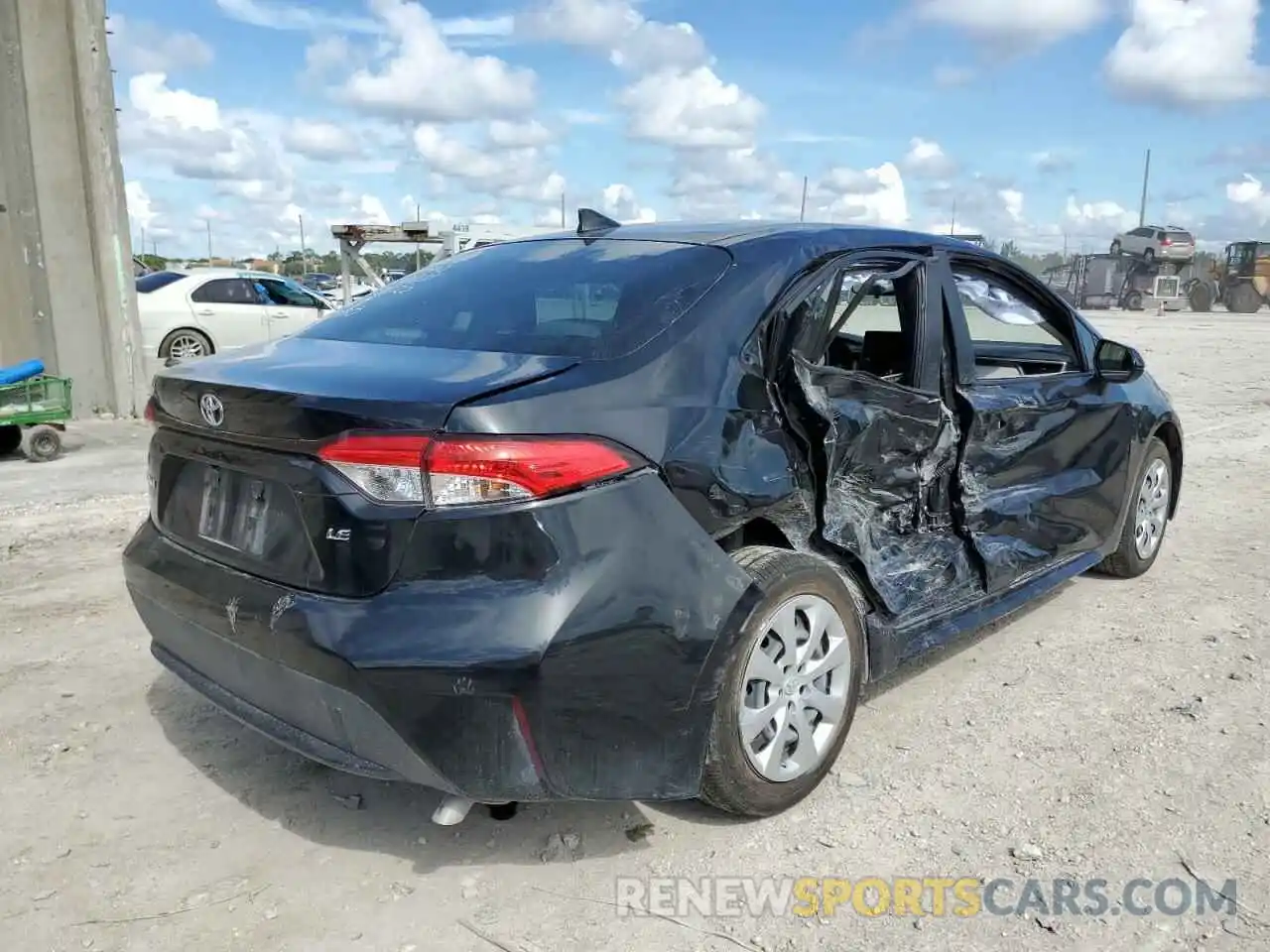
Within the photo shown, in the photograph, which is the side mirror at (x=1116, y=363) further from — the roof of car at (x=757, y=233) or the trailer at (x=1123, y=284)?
the trailer at (x=1123, y=284)

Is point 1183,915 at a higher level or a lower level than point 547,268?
lower

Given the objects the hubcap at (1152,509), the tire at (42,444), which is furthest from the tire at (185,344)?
the hubcap at (1152,509)

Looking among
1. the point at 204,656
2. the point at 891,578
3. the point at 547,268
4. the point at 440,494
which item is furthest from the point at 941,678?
the point at 204,656

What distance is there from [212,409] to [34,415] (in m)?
6.58

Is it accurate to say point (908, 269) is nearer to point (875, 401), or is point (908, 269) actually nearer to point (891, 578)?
point (875, 401)

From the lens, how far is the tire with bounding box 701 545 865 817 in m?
2.59

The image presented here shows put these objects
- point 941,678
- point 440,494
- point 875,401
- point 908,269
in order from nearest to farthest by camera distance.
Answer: point 440,494, point 875,401, point 908,269, point 941,678

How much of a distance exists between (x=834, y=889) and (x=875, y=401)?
1.44 metres

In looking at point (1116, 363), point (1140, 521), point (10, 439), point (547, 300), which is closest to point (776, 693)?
point (547, 300)

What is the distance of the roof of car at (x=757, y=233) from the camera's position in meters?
3.13

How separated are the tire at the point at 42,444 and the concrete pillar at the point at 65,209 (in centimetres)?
198

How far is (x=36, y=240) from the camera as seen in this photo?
9.62 m

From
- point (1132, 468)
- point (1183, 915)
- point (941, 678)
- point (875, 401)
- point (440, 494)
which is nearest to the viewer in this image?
point (440, 494)

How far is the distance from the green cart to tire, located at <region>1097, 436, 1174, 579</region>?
7.66 metres
